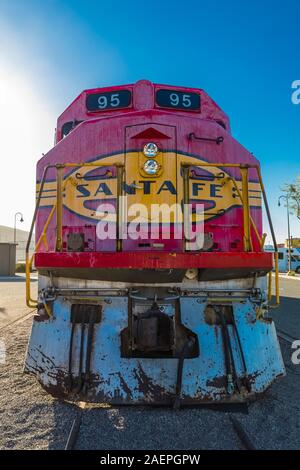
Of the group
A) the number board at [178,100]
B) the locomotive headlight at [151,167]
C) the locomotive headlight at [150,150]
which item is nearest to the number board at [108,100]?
the number board at [178,100]

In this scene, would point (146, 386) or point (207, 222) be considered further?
point (207, 222)

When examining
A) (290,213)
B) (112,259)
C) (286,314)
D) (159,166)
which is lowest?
(286,314)

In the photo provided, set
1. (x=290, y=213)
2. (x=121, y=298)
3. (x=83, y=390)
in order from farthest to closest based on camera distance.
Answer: (x=290, y=213) < (x=121, y=298) < (x=83, y=390)

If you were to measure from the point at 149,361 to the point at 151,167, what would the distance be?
2.11 meters

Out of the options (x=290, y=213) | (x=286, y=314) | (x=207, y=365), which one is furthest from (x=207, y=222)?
(x=290, y=213)

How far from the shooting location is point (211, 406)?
3396mm

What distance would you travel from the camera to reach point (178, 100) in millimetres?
5043

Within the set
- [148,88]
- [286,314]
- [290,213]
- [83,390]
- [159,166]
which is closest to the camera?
[83,390]

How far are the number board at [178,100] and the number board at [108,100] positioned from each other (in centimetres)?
46

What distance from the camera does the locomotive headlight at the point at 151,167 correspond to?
399 centimetres

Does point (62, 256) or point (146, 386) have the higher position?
point (62, 256)

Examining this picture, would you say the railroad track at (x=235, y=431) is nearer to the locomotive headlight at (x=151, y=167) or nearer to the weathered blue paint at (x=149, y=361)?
the weathered blue paint at (x=149, y=361)
